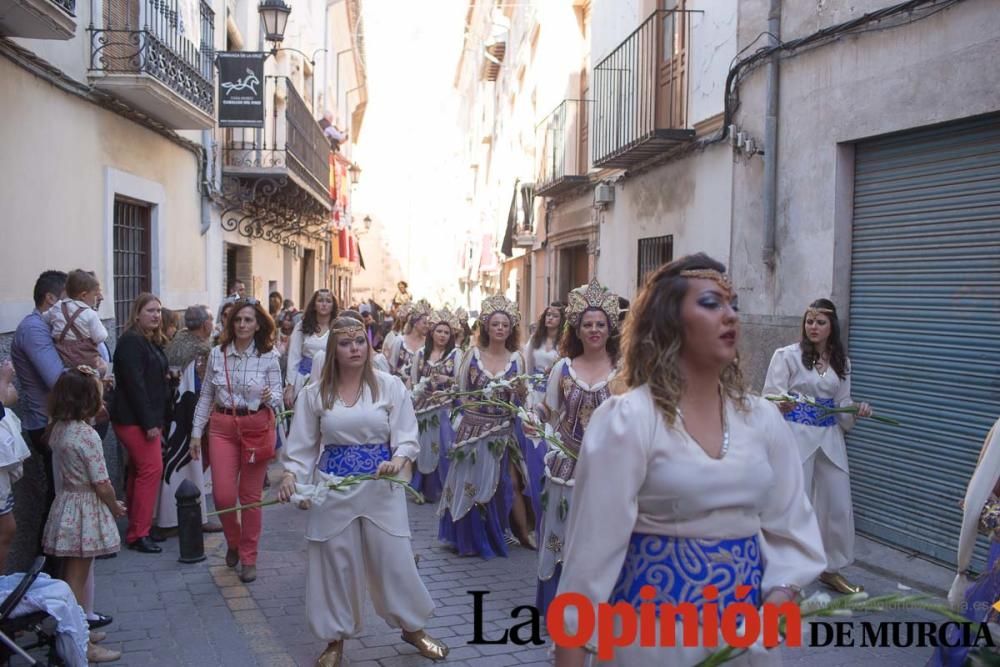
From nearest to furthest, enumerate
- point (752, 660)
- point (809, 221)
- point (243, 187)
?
1. point (752, 660)
2. point (809, 221)
3. point (243, 187)

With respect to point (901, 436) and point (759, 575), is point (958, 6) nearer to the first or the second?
point (901, 436)

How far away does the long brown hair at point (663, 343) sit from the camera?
8.87 feet

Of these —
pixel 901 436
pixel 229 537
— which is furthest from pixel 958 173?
pixel 229 537

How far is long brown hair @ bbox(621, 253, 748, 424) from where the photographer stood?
270 cm

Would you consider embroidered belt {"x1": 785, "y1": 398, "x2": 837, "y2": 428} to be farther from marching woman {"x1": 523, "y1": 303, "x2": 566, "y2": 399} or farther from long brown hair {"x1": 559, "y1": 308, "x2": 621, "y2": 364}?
marching woman {"x1": 523, "y1": 303, "x2": 566, "y2": 399}

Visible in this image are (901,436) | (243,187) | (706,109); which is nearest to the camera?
(901,436)

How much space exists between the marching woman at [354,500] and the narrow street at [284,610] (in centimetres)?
32

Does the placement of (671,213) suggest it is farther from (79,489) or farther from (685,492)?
(685,492)

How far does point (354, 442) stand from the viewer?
5105 millimetres

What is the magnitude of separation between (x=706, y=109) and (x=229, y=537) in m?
7.24

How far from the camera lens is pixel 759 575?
2691 millimetres

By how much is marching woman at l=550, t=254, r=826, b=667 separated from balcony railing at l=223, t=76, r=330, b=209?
13098 mm

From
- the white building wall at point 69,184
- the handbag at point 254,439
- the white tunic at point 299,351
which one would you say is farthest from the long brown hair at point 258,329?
the white tunic at point 299,351

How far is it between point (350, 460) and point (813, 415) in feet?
11.1
